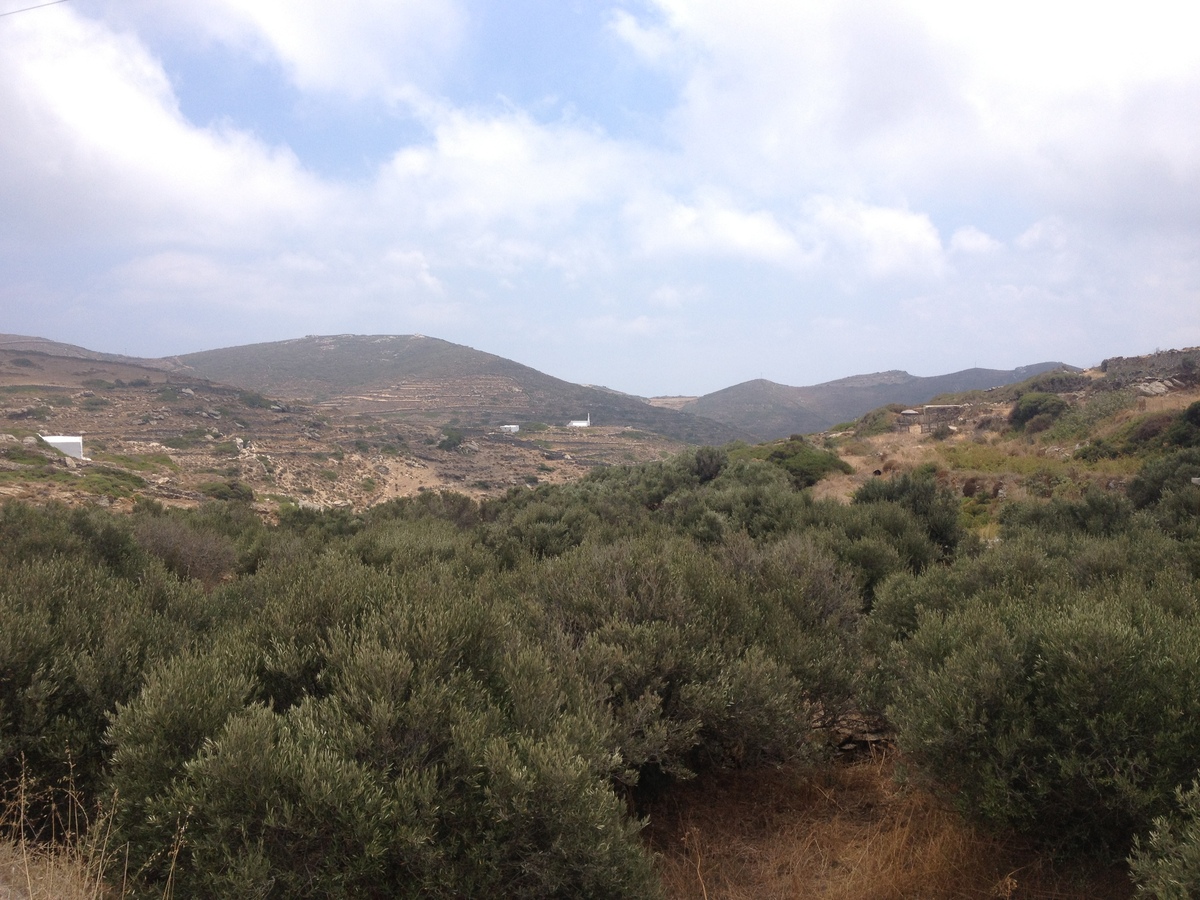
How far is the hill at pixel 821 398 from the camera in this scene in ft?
323

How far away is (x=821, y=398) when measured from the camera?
116 m

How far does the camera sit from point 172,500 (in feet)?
79.8

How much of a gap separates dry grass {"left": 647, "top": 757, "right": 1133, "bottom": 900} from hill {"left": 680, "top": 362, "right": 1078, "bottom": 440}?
87.3 meters

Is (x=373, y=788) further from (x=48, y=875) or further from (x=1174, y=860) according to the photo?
(x=1174, y=860)

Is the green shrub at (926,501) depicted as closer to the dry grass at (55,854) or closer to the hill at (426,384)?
the dry grass at (55,854)

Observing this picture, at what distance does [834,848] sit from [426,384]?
89521mm

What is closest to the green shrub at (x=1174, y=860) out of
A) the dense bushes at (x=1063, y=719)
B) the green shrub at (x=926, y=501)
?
the dense bushes at (x=1063, y=719)

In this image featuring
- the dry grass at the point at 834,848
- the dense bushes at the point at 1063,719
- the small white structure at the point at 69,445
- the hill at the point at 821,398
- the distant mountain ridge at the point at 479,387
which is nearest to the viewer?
the dense bushes at the point at 1063,719

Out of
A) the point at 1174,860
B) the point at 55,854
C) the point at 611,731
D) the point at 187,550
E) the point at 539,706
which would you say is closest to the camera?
the point at 1174,860

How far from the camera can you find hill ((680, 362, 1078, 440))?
98.5 metres

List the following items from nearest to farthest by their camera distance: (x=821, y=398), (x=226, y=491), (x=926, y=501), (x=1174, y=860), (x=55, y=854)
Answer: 1. (x=1174, y=860)
2. (x=55, y=854)
3. (x=926, y=501)
4. (x=226, y=491)
5. (x=821, y=398)

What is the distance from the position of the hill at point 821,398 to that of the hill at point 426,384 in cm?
1122

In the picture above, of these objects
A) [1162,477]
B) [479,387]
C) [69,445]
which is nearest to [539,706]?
[1162,477]

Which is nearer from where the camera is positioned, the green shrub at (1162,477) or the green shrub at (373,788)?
the green shrub at (373,788)
